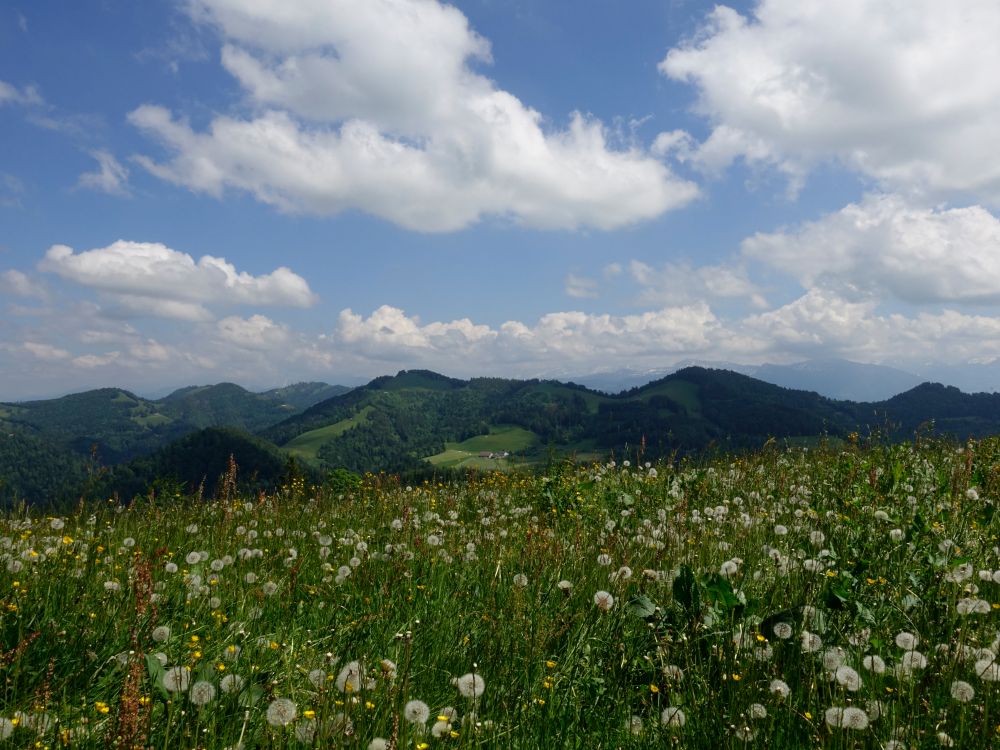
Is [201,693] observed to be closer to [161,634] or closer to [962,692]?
[161,634]

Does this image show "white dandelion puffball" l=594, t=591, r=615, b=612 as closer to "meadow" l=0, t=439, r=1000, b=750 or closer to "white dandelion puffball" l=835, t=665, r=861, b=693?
"meadow" l=0, t=439, r=1000, b=750

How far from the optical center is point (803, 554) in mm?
5176

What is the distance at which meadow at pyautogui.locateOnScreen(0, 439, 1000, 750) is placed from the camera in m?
2.84

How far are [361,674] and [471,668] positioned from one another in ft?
3.43

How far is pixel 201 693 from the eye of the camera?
9.18ft

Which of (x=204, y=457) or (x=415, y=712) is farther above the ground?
(x=415, y=712)

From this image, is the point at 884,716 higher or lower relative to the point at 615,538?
lower

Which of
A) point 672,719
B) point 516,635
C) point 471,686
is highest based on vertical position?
point 471,686

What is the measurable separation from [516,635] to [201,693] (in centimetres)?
189

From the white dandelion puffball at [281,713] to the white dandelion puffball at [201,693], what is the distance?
0.34 m

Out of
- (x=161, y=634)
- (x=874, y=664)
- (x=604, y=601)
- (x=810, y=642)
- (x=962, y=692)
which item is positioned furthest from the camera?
(x=604, y=601)

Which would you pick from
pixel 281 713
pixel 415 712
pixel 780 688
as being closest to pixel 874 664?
pixel 780 688

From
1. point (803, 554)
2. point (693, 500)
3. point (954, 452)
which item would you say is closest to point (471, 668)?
point (803, 554)

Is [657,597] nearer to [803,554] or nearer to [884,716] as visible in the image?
[803,554]
